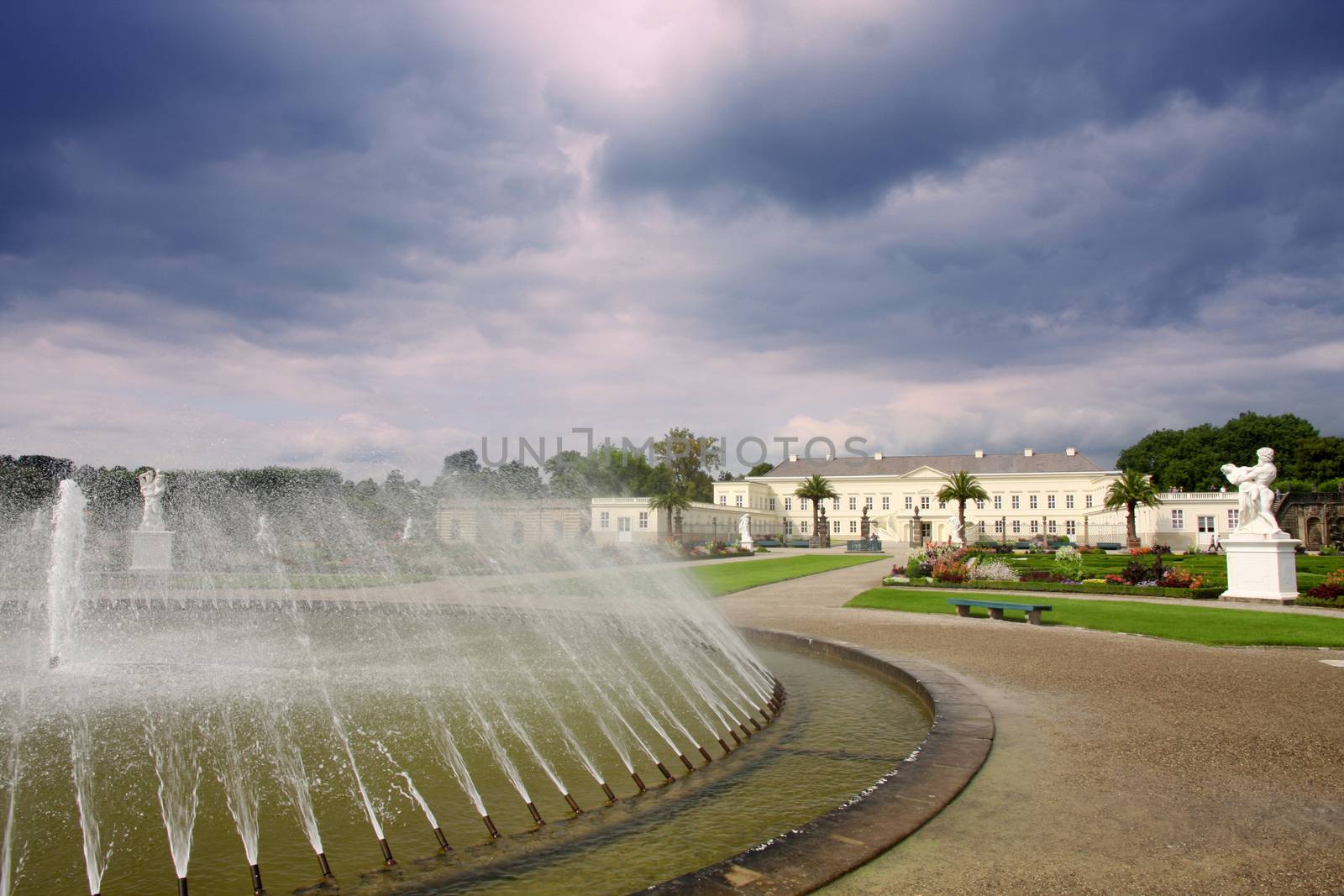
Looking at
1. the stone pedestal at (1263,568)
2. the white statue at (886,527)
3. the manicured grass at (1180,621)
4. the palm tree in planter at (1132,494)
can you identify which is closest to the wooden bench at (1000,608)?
the manicured grass at (1180,621)

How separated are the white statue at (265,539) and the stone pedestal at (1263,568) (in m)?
39.3

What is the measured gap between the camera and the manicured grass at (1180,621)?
13750 mm

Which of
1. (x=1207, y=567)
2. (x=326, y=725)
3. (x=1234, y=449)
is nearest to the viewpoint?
(x=326, y=725)

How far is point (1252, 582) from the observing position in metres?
Result: 20.7

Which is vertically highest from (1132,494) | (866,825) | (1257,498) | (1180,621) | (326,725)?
(1257,498)

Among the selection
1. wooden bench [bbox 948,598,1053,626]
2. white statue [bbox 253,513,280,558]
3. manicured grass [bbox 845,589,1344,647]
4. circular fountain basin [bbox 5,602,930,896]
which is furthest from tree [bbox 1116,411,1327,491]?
circular fountain basin [bbox 5,602,930,896]

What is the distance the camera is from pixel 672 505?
6331 centimetres

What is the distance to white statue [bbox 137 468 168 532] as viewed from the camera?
30.3 meters

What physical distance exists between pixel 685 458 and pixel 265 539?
199ft

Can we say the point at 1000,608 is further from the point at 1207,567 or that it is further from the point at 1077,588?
the point at 1207,567

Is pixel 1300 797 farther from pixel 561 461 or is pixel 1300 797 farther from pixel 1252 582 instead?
pixel 561 461

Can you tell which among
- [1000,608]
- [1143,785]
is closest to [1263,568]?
[1000,608]

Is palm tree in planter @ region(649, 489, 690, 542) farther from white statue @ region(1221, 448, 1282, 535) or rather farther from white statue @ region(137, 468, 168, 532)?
white statue @ region(1221, 448, 1282, 535)

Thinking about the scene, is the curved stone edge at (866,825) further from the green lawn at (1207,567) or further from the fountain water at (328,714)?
the green lawn at (1207,567)
